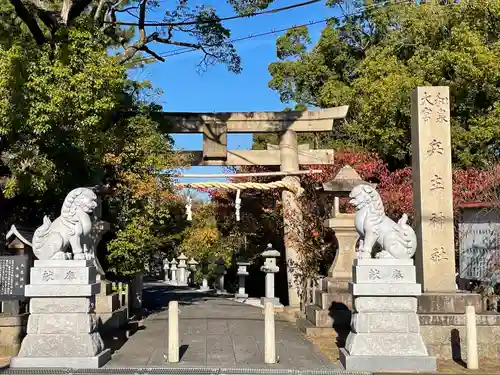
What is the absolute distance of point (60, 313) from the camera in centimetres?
846

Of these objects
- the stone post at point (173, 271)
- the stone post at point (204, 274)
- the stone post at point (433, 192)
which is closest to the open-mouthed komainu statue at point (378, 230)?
the stone post at point (433, 192)

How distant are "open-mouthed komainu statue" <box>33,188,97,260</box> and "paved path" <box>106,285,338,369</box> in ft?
6.02

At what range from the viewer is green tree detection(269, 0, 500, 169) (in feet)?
58.3

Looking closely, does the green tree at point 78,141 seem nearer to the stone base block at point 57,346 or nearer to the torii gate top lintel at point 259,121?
the torii gate top lintel at point 259,121

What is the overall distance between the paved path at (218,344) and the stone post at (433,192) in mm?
2638

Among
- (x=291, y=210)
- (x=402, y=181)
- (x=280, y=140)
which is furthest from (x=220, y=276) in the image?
(x=402, y=181)

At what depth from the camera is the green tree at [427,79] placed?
1777cm

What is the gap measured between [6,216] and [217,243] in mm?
12893

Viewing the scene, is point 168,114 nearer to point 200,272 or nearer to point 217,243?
point 217,243

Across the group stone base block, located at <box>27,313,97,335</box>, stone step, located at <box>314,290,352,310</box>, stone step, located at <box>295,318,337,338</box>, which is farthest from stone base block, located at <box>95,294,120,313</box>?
stone step, located at <box>314,290,352,310</box>

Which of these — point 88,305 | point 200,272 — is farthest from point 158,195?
point 200,272

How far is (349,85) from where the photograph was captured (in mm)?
27234

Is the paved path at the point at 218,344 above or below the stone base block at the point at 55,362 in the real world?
below

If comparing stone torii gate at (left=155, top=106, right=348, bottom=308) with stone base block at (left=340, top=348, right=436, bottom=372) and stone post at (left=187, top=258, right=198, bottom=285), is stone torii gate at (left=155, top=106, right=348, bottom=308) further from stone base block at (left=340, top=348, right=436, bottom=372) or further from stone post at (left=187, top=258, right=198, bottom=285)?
stone post at (left=187, top=258, right=198, bottom=285)
